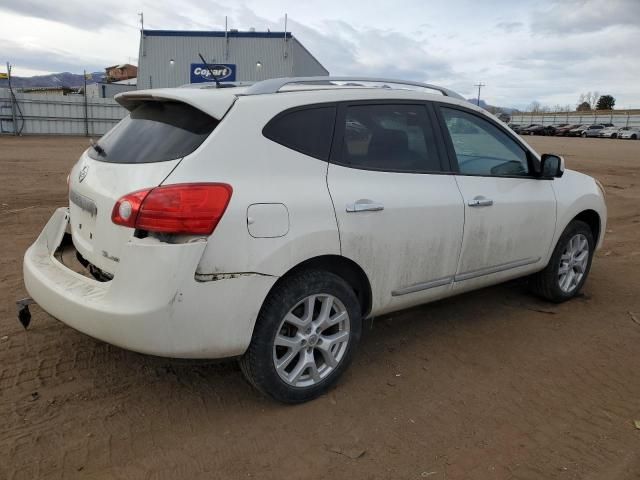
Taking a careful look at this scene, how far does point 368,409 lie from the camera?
10.1 ft

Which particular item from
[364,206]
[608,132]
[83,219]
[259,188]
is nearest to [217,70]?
[83,219]

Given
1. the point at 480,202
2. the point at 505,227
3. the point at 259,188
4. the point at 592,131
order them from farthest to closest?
the point at 592,131, the point at 505,227, the point at 480,202, the point at 259,188

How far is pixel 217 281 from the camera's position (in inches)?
101

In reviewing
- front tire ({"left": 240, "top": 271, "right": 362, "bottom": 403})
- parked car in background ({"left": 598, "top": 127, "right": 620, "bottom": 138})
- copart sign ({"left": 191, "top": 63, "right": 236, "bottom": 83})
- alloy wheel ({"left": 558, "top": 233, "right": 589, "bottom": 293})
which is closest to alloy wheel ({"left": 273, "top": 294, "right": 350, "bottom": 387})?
front tire ({"left": 240, "top": 271, "right": 362, "bottom": 403})

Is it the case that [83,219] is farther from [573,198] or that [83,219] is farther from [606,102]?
[606,102]

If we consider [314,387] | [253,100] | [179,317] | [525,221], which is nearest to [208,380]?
[314,387]

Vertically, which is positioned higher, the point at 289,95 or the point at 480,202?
the point at 289,95

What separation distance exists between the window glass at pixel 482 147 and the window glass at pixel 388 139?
277 mm

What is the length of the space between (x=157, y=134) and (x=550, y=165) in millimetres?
3048

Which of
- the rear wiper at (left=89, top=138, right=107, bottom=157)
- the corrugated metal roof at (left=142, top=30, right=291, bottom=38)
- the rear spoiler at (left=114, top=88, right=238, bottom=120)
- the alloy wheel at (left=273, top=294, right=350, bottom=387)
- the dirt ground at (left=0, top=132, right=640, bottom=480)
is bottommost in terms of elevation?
the dirt ground at (left=0, top=132, right=640, bottom=480)

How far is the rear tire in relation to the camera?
471 cm

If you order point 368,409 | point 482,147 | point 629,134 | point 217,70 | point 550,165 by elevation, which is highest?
point 217,70

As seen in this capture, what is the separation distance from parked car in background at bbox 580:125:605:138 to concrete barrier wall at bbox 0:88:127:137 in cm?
5202

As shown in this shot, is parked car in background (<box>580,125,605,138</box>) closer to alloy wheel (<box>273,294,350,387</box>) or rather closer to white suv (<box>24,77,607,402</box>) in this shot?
white suv (<box>24,77,607,402</box>)
